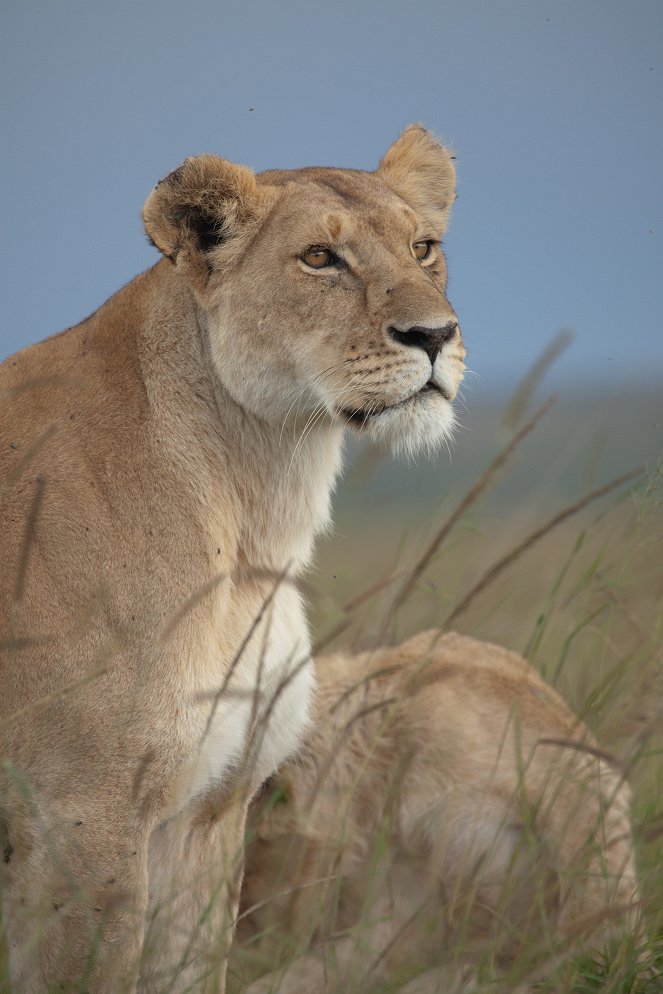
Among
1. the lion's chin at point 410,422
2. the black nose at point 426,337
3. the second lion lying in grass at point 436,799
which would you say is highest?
the black nose at point 426,337

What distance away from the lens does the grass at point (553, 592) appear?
7.88 feet

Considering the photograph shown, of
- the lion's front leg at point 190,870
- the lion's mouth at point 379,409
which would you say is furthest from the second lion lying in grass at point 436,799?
the lion's mouth at point 379,409

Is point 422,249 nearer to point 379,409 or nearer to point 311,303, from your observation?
point 311,303

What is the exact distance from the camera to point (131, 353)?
11.2ft

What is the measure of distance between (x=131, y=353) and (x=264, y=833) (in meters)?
1.37

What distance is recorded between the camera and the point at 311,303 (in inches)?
133

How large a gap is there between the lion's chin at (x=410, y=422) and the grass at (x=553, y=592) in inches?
4.7

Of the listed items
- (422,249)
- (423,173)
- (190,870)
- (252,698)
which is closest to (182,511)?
(252,698)

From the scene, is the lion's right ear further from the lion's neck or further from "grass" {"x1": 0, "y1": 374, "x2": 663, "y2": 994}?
"grass" {"x1": 0, "y1": 374, "x2": 663, "y2": 994}

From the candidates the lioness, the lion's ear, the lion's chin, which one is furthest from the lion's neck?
the lion's ear

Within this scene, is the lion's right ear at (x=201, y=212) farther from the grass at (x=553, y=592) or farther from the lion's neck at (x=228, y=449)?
the grass at (x=553, y=592)

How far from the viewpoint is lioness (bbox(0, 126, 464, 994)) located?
292 centimetres

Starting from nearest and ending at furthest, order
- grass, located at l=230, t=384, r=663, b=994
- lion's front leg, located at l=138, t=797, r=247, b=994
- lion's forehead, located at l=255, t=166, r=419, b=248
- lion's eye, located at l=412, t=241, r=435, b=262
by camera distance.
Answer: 1. grass, located at l=230, t=384, r=663, b=994
2. lion's front leg, located at l=138, t=797, r=247, b=994
3. lion's forehead, located at l=255, t=166, r=419, b=248
4. lion's eye, located at l=412, t=241, r=435, b=262

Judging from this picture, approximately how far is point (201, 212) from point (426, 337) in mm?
751
